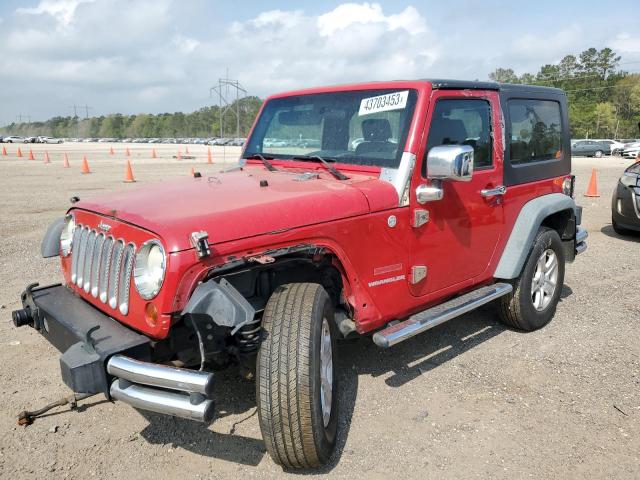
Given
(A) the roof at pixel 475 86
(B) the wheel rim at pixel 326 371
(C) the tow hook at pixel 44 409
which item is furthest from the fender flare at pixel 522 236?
(C) the tow hook at pixel 44 409

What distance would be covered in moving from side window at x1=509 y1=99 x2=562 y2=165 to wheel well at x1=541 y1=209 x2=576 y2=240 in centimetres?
54

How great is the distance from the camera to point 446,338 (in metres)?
4.48

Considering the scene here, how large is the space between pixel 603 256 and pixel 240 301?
20.9 feet

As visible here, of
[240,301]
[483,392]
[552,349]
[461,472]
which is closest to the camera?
[240,301]

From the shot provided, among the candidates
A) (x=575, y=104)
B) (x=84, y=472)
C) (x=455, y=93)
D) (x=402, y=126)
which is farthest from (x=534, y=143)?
(x=575, y=104)

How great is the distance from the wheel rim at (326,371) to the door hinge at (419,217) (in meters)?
0.95

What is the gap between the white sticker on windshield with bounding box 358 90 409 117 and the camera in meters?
3.55

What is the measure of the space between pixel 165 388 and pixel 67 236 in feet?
5.13

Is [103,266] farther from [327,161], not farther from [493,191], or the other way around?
[493,191]

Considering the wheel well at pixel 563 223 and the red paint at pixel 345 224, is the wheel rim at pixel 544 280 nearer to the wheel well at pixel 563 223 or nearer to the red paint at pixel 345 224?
the wheel well at pixel 563 223

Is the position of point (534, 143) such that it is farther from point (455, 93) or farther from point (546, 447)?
point (546, 447)

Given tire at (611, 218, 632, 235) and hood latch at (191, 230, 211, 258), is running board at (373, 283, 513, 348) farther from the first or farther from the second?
tire at (611, 218, 632, 235)

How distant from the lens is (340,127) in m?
3.85

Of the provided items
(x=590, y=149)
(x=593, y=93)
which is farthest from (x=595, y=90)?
(x=590, y=149)
